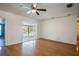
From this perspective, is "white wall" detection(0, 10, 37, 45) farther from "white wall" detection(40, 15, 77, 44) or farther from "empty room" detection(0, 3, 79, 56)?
"white wall" detection(40, 15, 77, 44)

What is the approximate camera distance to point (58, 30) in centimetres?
194

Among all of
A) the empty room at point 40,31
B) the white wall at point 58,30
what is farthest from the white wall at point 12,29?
the white wall at point 58,30

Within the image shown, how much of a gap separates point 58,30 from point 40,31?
1.35ft

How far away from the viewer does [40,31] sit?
6.68 feet

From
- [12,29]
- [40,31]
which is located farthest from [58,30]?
[12,29]

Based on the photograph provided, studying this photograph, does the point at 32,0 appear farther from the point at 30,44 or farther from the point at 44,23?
the point at 30,44

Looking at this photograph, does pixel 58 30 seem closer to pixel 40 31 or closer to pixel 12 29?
pixel 40 31

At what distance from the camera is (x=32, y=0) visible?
4.43 ft

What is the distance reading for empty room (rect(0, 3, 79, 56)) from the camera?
5.63 ft

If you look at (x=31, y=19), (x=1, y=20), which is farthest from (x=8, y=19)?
(x=31, y=19)

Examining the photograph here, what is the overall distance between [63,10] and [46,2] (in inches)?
19.0

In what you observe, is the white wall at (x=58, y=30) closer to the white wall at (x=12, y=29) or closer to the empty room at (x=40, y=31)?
the empty room at (x=40, y=31)

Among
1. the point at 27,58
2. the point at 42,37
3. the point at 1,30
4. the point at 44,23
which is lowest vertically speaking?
the point at 27,58

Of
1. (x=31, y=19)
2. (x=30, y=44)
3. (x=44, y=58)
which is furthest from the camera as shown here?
(x=30, y=44)
